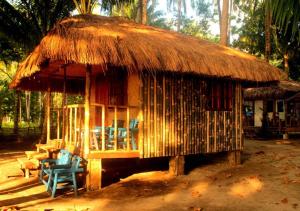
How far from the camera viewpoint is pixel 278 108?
71.4 ft

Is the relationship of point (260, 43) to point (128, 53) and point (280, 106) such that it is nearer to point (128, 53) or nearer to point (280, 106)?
point (280, 106)

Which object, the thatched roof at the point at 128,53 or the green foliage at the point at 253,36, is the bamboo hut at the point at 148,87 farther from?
the green foliage at the point at 253,36

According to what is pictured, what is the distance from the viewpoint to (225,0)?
16172 millimetres

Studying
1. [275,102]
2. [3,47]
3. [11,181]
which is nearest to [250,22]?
[275,102]

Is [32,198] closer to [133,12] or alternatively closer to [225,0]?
[225,0]

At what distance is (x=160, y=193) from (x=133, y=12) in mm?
22039

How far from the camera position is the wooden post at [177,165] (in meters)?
9.55

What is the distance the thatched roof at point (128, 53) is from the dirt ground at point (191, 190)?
2.75 meters

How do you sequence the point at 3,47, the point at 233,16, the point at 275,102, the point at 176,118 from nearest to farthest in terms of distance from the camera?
the point at 176,118 < the point at 3,47 < the point at 275,102 < the point at 233,16

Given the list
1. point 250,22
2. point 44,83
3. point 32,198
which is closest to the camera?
point 32,198

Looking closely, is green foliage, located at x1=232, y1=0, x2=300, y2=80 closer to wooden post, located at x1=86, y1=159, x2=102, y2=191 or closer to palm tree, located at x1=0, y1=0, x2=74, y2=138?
palm tree, located at x1=0, y1=0, x2=74, y2=138

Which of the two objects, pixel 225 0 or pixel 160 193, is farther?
pixel 225 0

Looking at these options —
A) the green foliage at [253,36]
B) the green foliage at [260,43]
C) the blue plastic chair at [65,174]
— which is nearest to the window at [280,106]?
the green foliage at [260,43]

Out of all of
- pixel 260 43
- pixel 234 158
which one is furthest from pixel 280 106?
pixel 234 158
